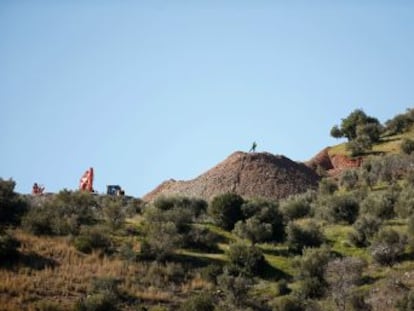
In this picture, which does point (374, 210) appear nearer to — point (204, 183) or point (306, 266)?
point (306, 266)

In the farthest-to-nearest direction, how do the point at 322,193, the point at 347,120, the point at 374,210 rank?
the point at 347,120 < the point at 322,193 < the point at 374,210

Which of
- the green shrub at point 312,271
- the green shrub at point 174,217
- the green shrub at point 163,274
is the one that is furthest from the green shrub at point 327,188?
the green shrub at point 163,274

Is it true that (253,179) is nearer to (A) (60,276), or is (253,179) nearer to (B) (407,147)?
(B) (407,147)

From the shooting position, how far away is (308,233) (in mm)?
38562

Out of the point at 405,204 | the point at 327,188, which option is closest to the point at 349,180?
the point at 327,188

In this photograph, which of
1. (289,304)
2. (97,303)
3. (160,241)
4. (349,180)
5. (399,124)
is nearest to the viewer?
(97,303)

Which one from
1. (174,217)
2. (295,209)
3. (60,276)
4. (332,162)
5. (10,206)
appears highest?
(332,162)

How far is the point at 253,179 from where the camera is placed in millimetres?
59500

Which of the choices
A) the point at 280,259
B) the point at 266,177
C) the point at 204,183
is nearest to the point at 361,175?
the point at 266,177

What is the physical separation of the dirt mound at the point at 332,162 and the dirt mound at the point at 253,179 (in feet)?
11.0

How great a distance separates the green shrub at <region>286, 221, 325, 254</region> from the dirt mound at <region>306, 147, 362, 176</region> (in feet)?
85.0

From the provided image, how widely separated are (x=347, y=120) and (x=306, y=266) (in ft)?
145

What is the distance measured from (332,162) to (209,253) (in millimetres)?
33660

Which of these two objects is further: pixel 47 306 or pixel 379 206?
pixel 379 206
